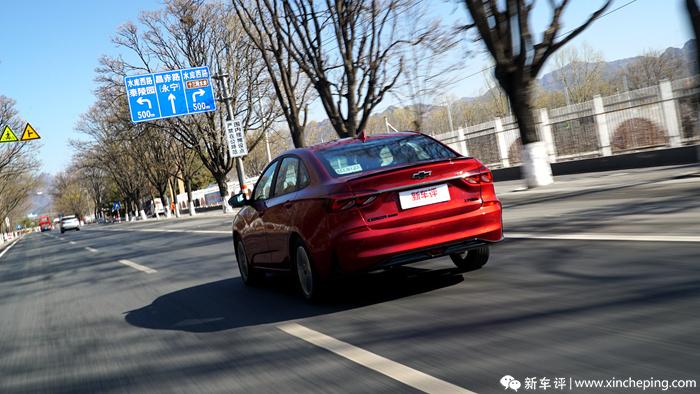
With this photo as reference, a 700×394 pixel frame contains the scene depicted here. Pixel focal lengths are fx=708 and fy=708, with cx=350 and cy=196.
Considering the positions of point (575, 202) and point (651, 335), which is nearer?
point (651, 335)

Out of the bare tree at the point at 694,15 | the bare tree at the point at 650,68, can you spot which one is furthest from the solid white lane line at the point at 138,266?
the bare tree at the point at 650,68

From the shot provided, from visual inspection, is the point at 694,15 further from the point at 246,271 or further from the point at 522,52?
the point at 246,271

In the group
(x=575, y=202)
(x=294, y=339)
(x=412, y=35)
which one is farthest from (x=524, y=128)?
(x=294, y=339)

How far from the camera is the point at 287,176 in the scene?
7.24m

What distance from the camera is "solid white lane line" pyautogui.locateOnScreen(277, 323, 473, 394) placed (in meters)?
3.74

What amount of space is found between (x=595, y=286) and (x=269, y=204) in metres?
3.45

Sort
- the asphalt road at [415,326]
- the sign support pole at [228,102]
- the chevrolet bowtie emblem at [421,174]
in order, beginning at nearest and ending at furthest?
the asphalt road at [415,326], the chevrolet bowtie emblem at [421,174], the sign support pole at [228,102]

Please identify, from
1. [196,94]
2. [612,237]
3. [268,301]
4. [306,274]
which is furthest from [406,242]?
[196,94]

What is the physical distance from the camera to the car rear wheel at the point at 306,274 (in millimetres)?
6484

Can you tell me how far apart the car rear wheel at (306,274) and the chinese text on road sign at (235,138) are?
105ft

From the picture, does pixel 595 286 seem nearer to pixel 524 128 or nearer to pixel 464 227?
pixel 464 227

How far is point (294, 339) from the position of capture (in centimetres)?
546

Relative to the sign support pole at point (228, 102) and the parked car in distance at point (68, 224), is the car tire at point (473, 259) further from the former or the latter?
the parked car in distance at point (68, 224)

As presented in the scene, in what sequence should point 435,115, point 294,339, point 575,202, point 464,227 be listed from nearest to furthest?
point 294,339 < point 464,227 < point 575,202 < point 435,115
